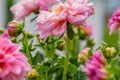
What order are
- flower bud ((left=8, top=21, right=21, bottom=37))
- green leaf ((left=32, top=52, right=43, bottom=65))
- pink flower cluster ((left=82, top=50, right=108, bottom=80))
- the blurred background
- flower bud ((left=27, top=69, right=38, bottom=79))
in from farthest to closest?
the blurred background
green leaf ((left=32, top=52, right=43, bottom=65))
flower bud ((left=8, top=21, right=21, bottom=37))
flower bud ((left=27, top=69, right=38, bottom=79))
pink flower cluster ((left=82, top=50, right=108, bottom=80))

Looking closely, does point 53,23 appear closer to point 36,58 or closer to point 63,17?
point 63,17

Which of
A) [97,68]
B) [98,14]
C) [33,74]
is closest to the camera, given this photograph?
[97,68]

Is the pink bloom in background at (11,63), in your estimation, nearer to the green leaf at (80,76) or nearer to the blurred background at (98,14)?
the green leaf at (80,76)

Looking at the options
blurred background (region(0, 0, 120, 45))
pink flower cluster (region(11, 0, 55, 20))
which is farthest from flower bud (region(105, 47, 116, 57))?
blurred background (region(0, 0, 120, 45))

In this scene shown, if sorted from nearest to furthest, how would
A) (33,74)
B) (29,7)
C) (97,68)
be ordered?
(97,68), (33,74), (29,7)

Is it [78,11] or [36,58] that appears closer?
[78,11]

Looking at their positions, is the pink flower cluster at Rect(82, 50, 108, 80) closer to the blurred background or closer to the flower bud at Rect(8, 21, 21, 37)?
the flower bud at Rect(8, 21, 21, 37)

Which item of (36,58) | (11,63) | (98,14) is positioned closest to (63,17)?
(11,63)

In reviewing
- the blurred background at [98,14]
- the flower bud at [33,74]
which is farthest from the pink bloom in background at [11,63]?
the blurred background at [98,14]
